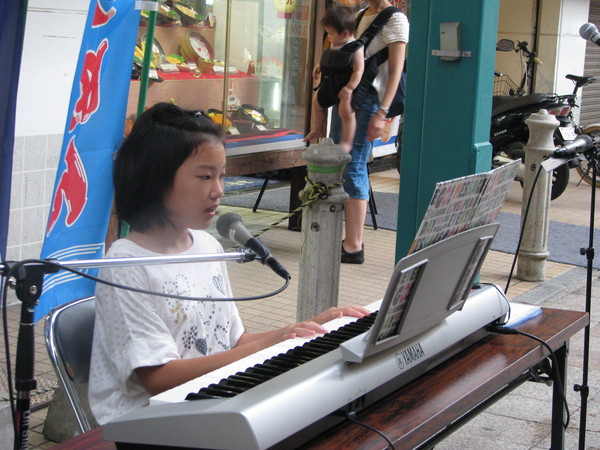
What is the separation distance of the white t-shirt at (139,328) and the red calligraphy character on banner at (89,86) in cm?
123

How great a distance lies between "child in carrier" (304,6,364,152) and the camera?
6379mm

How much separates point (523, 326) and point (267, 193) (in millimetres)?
6888

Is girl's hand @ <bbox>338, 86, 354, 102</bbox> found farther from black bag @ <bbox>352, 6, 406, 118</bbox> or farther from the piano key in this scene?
Result: the piano key

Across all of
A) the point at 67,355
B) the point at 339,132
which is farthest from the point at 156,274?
the point at 339,132

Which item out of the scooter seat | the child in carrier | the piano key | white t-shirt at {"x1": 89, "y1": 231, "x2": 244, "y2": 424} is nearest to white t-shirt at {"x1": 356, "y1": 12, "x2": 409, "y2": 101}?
the child in carrier

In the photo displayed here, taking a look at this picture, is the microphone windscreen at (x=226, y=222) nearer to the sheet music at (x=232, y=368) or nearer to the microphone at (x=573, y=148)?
the sheet music at (x=232, y=368)

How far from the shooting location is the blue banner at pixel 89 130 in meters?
3.53

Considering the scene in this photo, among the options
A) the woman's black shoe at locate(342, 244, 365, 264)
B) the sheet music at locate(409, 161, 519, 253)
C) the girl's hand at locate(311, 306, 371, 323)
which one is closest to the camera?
the sheet music at locate(409, 161, 519, 253)

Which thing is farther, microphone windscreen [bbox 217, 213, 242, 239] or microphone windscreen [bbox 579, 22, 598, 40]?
microphone windscreen [bbox 579, 22, 598, 40]

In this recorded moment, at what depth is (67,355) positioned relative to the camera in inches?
93.9

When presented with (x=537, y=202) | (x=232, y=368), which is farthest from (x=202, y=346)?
(x=537, y=202)

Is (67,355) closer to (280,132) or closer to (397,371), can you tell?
(397,371)

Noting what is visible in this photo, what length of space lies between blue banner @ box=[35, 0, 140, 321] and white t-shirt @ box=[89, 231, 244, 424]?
3.67 feet

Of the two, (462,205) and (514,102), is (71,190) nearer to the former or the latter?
(462,205)
